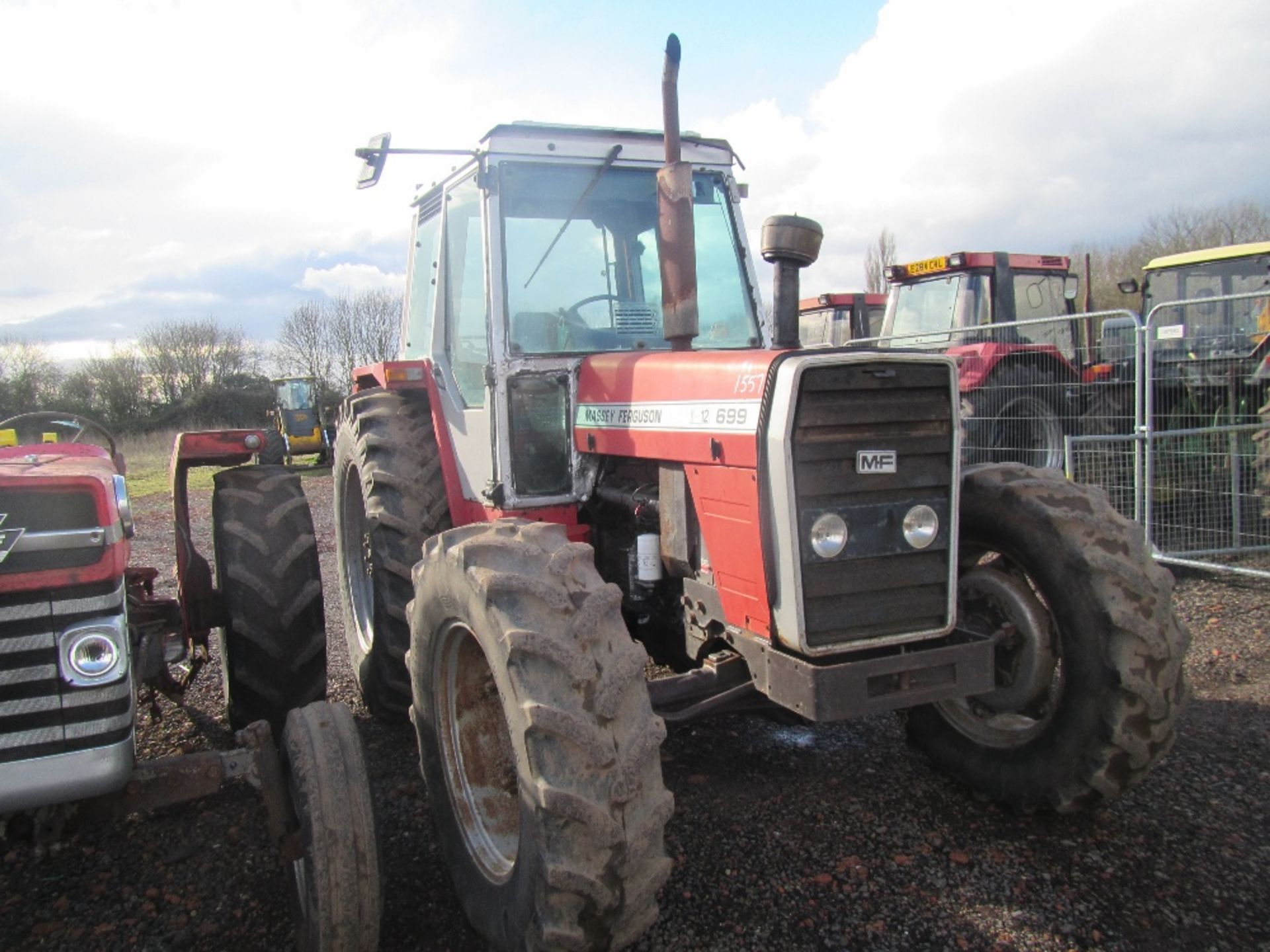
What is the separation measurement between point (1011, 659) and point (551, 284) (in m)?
2.24

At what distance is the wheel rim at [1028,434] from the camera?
27.8ft

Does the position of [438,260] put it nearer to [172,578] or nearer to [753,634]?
[753,634]

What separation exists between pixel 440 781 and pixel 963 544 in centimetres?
210

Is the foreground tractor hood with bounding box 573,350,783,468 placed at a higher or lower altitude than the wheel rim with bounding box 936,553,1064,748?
higher

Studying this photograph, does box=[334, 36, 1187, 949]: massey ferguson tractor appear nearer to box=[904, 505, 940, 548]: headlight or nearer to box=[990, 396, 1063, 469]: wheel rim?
box=[904, 505, 940, 548]: headlight

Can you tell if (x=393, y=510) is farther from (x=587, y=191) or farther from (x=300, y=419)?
(x=300, y=419)

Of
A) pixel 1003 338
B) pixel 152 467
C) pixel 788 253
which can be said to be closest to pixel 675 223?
pixel 788 253

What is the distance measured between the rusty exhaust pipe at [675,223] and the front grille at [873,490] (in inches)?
30.8

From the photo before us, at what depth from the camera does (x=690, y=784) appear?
3.56 meters

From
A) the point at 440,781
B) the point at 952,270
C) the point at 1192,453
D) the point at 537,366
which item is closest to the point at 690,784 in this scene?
the point at 440,781

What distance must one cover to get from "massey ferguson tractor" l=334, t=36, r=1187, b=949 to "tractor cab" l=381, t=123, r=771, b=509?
0.01 metres

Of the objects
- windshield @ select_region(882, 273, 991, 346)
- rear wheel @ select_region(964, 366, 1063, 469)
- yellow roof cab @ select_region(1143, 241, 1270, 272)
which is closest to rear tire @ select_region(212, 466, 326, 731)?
rear wheel @ select_region(964, 366, 1063, 469)

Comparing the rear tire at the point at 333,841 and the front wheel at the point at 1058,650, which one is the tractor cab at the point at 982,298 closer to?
the front wheel at the point at 1058,650

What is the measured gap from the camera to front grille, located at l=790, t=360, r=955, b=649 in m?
2.60
